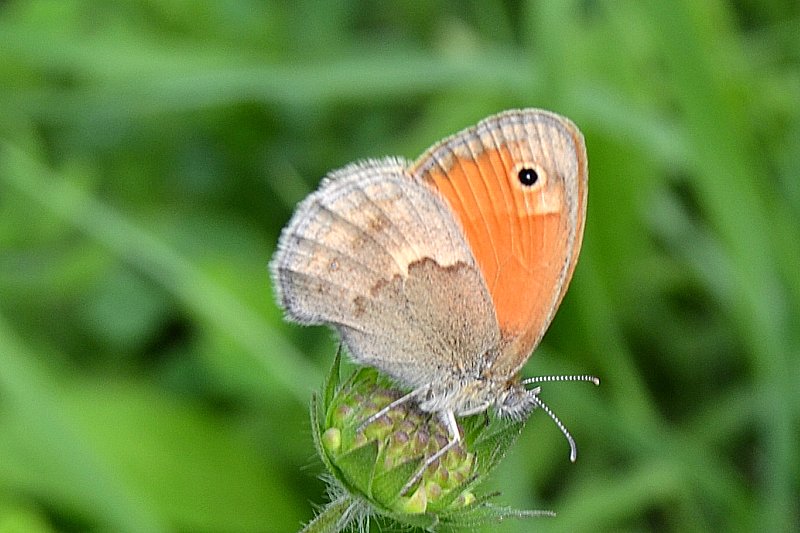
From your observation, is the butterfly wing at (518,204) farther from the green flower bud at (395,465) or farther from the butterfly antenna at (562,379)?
the green flower bud at (395,465)

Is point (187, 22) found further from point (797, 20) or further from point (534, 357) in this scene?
point (797, 20)

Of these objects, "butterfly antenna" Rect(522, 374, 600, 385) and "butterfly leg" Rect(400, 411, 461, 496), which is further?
"butterfly antenna" Rect(522, 374, 600, 385)

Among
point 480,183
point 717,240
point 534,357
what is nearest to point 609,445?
point 534,357

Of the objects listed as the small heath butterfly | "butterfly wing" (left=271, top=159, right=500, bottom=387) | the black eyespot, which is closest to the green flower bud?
the small heath butterfly

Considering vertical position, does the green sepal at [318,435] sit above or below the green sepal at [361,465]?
above

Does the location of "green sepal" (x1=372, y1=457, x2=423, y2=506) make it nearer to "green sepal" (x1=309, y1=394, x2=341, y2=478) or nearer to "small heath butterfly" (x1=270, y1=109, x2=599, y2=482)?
"green sepal" (x1=309, y1=394, x2=341, y2=478)

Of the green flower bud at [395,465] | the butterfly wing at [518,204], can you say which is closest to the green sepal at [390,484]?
the green flower bud at [395,465]

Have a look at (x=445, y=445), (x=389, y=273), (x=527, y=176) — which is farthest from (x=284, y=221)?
(x=445, y=445)
